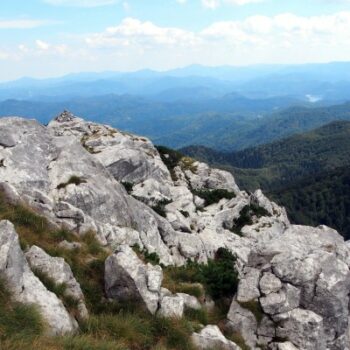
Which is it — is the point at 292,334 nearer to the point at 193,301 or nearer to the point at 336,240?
the point at 193,301

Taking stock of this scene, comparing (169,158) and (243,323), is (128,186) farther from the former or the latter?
(243,323)

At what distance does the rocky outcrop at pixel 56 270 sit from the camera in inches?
520

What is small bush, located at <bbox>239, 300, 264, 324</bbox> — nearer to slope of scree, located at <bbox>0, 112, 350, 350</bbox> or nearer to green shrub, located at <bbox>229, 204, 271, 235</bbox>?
slope of scree, located at <bbox>0, 112, 350, 350</bbox>

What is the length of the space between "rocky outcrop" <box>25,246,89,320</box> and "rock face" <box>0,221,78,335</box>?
707mm

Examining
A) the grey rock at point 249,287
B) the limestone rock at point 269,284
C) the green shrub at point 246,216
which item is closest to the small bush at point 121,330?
the grey rock at point 249,287

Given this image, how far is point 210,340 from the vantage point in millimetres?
13336

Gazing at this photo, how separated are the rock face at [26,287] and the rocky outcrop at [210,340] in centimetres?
380

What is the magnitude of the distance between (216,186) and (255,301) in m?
59.8

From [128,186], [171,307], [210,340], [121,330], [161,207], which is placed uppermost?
[121,330]

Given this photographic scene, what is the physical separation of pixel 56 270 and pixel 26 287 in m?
1.62

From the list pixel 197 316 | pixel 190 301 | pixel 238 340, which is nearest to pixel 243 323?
pixel 238 340

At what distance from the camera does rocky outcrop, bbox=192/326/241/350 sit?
1295 cm

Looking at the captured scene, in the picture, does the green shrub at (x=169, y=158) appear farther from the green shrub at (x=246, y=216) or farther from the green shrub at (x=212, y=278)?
the green shrub at (x=212, y=278)

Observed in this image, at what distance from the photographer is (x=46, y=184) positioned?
104 ft
